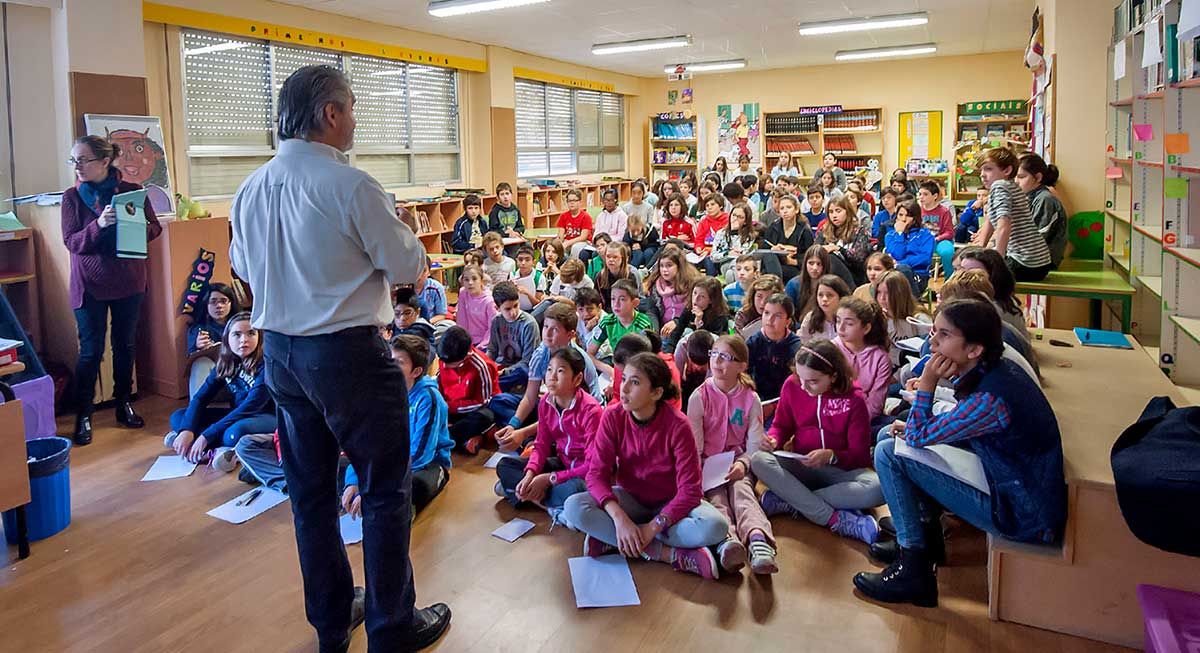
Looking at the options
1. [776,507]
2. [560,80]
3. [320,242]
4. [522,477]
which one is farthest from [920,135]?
[320,242]

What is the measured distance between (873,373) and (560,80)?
8886 mm

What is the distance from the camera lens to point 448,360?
4.20m

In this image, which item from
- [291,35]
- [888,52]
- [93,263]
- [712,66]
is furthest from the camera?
[712,66]

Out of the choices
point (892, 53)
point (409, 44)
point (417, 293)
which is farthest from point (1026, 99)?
point (417, 293)

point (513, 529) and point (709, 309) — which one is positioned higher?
point (709, 309)

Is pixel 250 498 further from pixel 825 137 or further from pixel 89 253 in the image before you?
pixel 825 137

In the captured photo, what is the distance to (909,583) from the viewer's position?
253cm

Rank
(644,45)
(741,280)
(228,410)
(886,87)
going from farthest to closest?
(886,87) < (644,45) < (741,280) < (228,410)

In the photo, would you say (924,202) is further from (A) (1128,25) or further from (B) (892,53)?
(B) (892,53)

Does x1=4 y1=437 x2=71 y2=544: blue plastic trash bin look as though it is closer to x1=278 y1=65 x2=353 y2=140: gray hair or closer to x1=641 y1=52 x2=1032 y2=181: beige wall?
x1=278 y1=65 x2=353 y2=140: gray hair

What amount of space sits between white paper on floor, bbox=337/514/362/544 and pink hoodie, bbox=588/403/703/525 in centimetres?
91

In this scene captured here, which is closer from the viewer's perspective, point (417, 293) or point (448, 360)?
point (448, 360)

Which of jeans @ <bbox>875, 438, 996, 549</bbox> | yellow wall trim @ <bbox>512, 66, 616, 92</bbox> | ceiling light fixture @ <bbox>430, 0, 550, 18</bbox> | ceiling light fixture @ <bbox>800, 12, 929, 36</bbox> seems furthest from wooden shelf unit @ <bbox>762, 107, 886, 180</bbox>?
jeans @ <bbox>875, 438, 996, 549</bbox>

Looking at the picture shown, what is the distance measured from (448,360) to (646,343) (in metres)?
1.10
